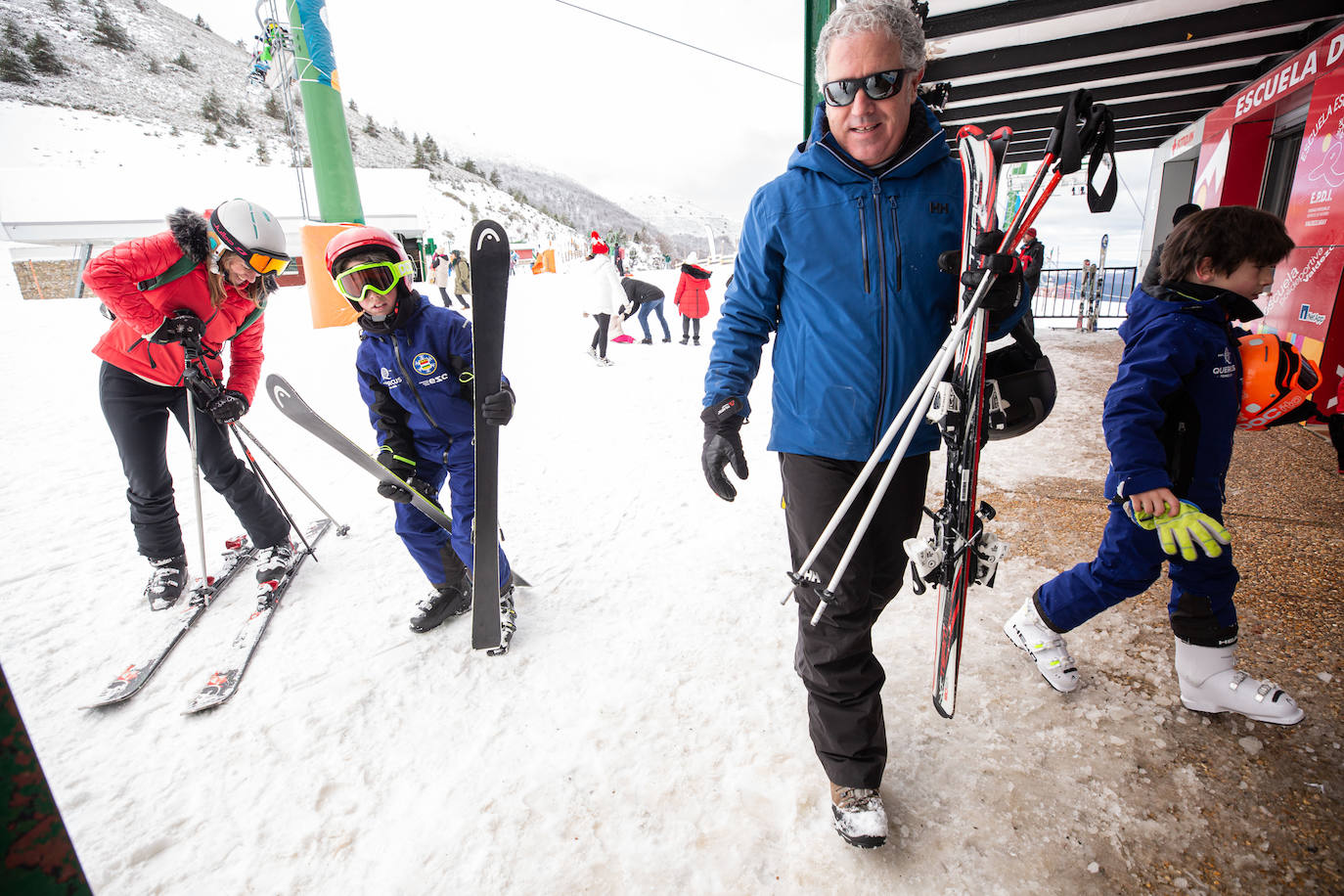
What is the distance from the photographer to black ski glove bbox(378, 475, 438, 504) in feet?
8.34

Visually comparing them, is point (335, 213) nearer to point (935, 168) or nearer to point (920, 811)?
point (935, 168)

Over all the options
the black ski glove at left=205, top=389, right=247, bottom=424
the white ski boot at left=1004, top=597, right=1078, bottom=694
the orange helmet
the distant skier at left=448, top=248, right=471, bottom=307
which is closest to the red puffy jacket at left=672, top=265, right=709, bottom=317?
the distant skier at left=448, top=248, right=471, bottom=307

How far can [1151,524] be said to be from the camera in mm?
1715

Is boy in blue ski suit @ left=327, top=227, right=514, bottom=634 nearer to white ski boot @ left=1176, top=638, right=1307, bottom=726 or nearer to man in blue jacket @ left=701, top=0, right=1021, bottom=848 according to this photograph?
man in blue jacket @ left=701, top=0, right=1021, bottom=848

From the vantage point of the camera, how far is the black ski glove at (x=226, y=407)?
311 centimetres

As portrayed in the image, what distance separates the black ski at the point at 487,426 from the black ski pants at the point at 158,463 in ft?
5.55

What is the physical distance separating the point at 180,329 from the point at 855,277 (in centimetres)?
335

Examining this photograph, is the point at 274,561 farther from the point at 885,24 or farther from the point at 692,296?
the point at 692,296

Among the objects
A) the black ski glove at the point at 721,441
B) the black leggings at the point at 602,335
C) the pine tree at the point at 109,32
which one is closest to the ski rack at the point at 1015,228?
the black ski glove at the point at 721,441

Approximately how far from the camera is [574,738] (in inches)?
82.0

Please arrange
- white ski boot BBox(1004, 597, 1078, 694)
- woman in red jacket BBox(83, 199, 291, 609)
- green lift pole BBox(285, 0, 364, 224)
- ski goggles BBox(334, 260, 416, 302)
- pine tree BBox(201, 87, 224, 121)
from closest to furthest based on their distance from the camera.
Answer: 1. white ski boot BBox(1004, 597, 1078, 694)
2. ski goggles BBox(334, 260, 416, 302)
3. woman in red jacket BBox(83, 199, 291, 609)
4. green lift pole BBox(285, 0, 364, 224)
5. pine tree BBox(201, 87, 224, 121)

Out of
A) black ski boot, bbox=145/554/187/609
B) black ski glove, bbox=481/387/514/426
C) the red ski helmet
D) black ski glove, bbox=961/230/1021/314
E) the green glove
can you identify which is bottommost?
black ski boot, bbox=145/554/187/609

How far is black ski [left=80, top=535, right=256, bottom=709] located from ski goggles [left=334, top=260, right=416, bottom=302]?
1.87 meters

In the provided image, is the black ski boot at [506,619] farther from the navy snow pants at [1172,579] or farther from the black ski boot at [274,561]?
the navy snow pants at [1172,579]
